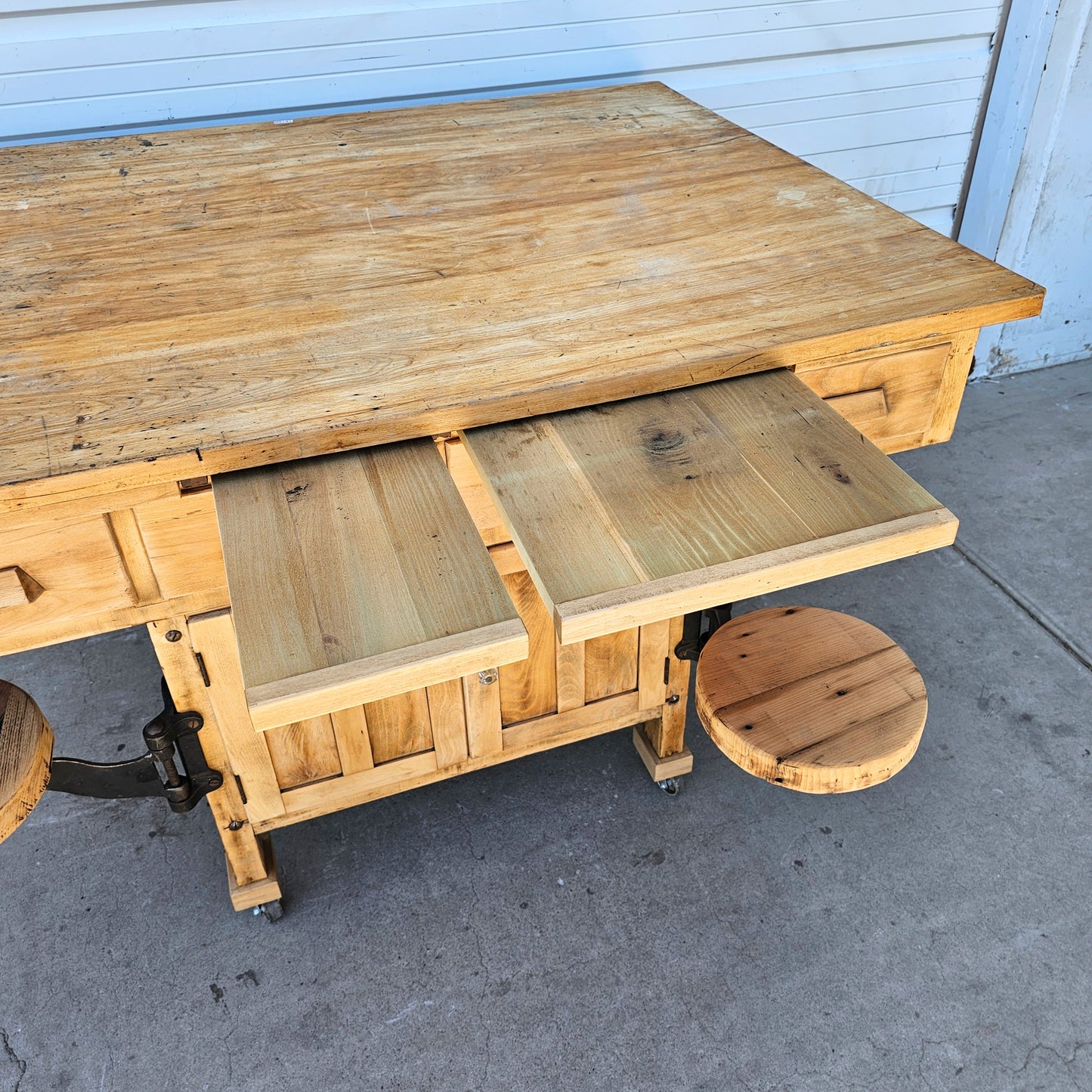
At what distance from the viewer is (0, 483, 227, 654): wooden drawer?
108cm

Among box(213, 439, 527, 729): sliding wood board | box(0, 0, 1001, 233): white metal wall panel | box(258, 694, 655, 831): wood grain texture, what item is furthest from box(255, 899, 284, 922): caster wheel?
box(0, 0, 1001, 233): white metal wall panel

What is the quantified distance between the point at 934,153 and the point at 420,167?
2037 mm

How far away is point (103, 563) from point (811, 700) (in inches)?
39.0

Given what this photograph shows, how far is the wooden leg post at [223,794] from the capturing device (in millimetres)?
1346

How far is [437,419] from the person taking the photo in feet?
3.56

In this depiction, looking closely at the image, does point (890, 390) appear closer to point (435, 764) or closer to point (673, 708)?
point (673, 708)

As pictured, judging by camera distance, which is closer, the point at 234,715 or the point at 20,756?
the point at 20,756

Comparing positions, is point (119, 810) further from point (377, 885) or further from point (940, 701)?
point (940, 701)

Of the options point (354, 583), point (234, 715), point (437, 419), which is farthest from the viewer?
point (234, 715)

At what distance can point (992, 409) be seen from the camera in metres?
3.29

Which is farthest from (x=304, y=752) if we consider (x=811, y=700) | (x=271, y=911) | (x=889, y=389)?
(x=889, y=389)

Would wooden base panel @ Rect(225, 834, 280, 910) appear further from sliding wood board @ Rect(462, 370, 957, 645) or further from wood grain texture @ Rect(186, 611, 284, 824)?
sliding wood board @ Rect(462, 370, 957, 645)

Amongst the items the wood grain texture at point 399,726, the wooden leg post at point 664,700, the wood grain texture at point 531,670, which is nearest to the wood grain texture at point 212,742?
the wood grain texture at point 399,726

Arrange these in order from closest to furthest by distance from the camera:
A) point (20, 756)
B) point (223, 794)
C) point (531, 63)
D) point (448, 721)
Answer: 1. point (20, 756)
2. point (223, 794)
3. point (448, 721)
4. point (531, 63)
